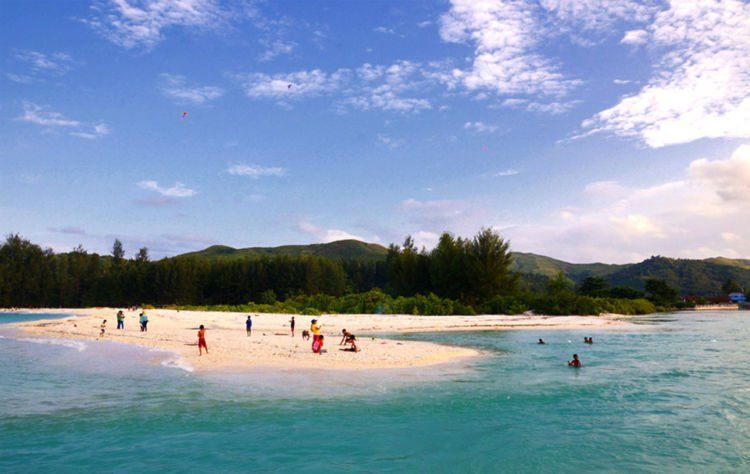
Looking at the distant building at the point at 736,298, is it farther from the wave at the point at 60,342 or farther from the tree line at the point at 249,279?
the wave at the point at 60,342

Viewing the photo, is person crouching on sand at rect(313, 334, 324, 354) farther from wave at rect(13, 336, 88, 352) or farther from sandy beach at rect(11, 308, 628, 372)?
wave at rect(13, 336, 88, 352)

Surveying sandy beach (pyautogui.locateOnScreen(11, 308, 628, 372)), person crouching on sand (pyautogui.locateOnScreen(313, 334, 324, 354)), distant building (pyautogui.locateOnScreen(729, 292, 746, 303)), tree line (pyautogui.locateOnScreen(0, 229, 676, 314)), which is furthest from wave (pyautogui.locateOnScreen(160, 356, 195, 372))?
distant building (pyautogui.locateOnScreen(729, 292, 746, 303))

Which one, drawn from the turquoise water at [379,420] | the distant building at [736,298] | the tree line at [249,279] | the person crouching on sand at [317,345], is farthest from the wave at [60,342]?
the distant building at [736,298]

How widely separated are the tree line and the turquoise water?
58.4 m

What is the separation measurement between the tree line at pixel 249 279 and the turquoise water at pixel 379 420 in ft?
191

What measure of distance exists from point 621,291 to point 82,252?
5368 inches

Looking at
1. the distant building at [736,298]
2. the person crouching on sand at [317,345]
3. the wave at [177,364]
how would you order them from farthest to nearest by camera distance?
the distant building at [736,298]
the person crouching on sand at [317,345]
the wave at [177,364]

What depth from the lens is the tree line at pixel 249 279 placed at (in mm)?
85500

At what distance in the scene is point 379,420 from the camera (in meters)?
15.7

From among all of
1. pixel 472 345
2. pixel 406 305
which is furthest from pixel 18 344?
pixel 406 305

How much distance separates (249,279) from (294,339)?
80.7 m

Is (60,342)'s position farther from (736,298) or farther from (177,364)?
(736,298)

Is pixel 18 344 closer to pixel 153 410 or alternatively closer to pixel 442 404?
pixel 153 410

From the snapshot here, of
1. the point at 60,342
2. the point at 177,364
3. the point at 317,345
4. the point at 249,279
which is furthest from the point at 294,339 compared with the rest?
the point at 249,279
